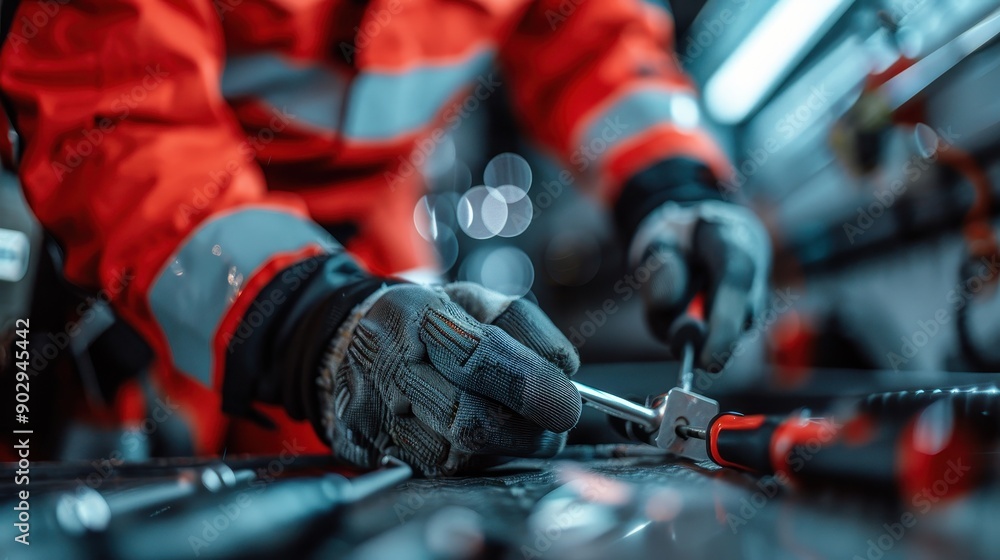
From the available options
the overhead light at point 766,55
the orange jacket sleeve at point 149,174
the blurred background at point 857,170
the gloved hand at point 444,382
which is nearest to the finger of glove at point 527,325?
the gloved hand at point 444,382

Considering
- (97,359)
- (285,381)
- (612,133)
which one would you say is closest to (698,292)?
(612,133)

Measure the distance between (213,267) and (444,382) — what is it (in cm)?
36

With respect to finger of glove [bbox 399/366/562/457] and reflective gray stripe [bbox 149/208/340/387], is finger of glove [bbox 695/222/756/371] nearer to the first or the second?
finger of glove [bbox 399/366/562/457]

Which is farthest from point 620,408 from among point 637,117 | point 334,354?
point 637,117

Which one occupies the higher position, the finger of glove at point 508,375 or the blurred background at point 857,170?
the blurred background at point 857,170

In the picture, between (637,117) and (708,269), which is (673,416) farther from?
(637,117)

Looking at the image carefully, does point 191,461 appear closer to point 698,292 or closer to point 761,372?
point 698,292

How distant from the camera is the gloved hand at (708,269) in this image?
1.01 metres

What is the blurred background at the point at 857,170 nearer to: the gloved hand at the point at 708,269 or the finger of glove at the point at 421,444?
the gloved hand at the point at 708,269

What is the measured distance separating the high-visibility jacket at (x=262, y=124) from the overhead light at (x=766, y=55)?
36cm

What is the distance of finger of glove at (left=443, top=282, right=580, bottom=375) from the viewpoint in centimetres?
65

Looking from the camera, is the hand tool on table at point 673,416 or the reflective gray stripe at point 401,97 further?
the reflective gray stripe at point 401,97

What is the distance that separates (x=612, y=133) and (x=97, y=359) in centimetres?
106

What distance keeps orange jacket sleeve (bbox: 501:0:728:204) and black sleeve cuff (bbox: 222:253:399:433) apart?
2.27 ft
